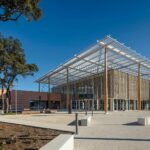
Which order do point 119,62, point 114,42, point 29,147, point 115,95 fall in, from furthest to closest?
point 115,95
point 119,62
point 114,42
point 29,147

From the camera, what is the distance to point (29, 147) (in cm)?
759

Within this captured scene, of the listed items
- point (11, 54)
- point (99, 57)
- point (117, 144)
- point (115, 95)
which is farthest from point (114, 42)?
point (117, 144)

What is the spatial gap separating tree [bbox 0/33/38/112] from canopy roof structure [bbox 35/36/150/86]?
310 inches

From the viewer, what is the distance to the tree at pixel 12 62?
3428cm

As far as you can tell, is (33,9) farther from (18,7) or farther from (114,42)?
(114,42)

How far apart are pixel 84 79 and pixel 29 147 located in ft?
167

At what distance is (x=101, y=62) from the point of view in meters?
45.2

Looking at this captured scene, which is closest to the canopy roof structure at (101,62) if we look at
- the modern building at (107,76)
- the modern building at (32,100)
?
the modern building at (107,76)

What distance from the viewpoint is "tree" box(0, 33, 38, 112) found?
Result: 3428cm

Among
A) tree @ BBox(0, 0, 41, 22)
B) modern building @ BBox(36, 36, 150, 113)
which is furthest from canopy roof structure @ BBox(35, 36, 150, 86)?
tree @ BBox(0, 0, 41, 22)

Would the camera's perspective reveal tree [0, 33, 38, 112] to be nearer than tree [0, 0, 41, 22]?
No

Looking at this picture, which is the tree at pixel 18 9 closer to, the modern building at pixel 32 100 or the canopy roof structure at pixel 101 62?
the canopy roof structure at pixel 101 62

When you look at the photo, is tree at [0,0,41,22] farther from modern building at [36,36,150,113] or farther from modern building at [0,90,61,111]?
modern building at [0,90,61,111]

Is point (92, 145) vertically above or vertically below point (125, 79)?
below
